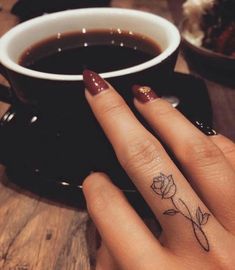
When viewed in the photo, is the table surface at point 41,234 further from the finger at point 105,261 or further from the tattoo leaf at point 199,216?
the tattoo leaf at point 199,216

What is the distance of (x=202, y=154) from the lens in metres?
0.53

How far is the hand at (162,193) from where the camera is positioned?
47cm

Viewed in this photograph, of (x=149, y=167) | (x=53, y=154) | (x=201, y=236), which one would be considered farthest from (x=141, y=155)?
(x=53, y=154)

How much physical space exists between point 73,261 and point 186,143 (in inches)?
9.8

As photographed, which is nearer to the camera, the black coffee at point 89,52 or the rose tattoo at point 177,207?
the rose tattoo at point 177,207

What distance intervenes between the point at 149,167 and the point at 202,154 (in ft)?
0.27

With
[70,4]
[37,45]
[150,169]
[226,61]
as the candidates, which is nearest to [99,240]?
[150,169]

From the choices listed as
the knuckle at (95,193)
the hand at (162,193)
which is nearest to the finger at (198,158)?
the hand at (162,193)

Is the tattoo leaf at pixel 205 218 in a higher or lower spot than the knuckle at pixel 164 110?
lower

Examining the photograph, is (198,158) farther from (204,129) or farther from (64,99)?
(64,99)

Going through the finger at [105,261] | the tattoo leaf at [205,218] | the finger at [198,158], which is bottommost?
the finger at [105,261]

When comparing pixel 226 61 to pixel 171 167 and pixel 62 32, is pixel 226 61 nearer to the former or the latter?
pixel 62 32

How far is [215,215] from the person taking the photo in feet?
1.66

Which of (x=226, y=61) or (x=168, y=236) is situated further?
(x=226, y=61)
